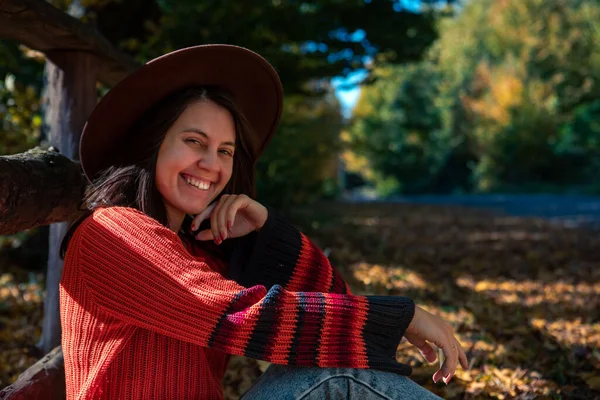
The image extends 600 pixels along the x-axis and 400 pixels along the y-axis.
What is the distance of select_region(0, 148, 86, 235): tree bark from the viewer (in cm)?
159

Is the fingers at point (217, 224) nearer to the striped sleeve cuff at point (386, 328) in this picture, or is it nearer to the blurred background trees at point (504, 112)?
the striped sleeve cuff at point (386, 328)

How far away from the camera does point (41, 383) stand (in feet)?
6.41

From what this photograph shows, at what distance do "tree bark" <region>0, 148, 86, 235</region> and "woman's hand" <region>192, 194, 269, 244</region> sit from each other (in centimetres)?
49

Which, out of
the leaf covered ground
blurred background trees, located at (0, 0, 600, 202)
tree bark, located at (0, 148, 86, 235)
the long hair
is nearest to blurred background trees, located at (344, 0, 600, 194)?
blurred background trees, located at (0, 0, 600, 202)

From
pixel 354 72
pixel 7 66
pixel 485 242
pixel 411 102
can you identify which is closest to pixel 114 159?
pixel 7 66

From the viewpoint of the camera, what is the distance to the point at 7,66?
2.93 m

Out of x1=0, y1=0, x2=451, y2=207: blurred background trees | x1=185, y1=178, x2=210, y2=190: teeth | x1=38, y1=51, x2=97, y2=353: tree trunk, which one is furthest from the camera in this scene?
x1=0, y1=0, x2=451, y2=207: blurred background trees

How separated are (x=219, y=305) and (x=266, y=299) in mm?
117

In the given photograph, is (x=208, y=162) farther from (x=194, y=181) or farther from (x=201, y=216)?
(x=201, y=216)

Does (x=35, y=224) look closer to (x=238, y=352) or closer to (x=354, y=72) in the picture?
(x=238, y=352)

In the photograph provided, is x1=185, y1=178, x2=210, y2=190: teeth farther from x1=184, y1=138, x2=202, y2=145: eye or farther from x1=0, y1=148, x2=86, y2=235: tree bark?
x1=0, y1=148, x2=86, y2=235: tree bark

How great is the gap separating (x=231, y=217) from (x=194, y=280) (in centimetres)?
39

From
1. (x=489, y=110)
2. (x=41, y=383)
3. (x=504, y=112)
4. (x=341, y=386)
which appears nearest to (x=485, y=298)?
(x=341, y=386)

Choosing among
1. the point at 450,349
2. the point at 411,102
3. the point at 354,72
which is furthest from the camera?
the point at 411,102
